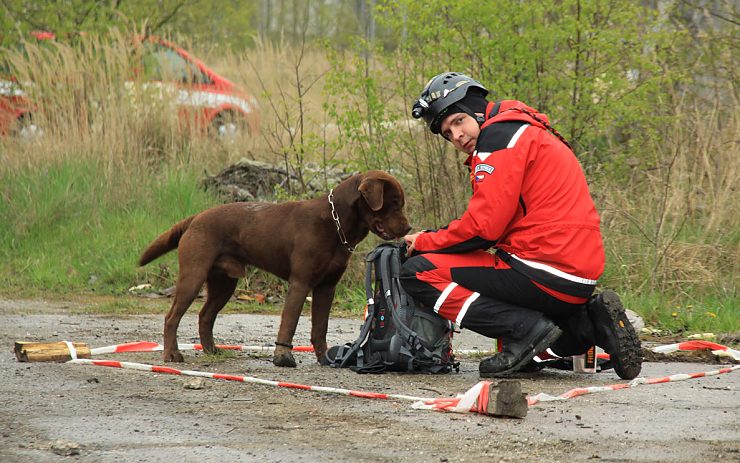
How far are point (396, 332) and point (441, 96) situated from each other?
141 centimetres

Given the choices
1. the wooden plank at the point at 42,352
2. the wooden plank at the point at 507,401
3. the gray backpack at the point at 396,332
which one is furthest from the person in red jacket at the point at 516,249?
the wooden plank at the point at 42,352

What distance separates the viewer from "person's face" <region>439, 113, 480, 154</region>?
606 cm

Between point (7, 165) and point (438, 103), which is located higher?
point (438, 103)

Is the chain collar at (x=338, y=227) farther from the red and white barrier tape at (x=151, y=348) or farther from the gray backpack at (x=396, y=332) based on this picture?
the red and white barrier tape at (x=151, y=348)

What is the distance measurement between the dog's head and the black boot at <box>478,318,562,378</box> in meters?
0.99

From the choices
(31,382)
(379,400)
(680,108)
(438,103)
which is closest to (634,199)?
(680,108)

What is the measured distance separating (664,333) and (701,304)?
2.25ft

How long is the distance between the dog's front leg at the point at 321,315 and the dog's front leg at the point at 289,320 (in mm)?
216

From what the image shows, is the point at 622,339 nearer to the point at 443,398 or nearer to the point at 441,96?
the point at 443,398

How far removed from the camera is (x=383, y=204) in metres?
6.40

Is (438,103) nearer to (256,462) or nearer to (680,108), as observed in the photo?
(256,462)

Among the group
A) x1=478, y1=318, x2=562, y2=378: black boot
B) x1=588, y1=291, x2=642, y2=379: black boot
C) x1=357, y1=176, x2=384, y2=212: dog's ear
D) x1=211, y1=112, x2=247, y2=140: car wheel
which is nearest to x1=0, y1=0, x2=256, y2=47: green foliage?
x1=211, y1=112, x2=247, y2=140: car wheel

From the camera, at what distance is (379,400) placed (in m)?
5.26

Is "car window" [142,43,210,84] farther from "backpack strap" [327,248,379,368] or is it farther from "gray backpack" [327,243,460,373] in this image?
"gray backpack" [327,243,460,373]
